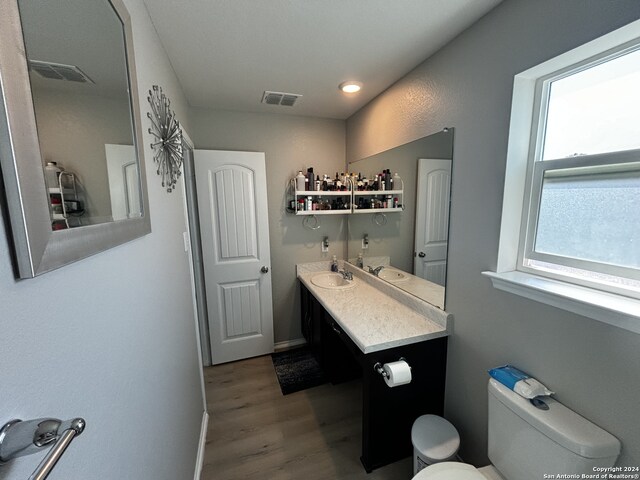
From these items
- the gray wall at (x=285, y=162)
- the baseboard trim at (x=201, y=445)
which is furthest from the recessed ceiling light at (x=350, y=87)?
the baseboard trim at (x=201, y=445)

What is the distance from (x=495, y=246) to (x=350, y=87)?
151 cm

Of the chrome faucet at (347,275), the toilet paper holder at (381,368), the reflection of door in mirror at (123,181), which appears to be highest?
the reflection of door in mirror at (123,181)

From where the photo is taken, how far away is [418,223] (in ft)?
5.88

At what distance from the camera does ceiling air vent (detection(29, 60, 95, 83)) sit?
42 centimetres

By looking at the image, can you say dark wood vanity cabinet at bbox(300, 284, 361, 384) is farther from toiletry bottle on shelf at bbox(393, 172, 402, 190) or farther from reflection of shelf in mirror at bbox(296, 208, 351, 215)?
toiletry bottle on shelf at bbox(393, 172, 402, 190)

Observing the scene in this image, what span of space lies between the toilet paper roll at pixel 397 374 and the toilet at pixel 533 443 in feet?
1.13

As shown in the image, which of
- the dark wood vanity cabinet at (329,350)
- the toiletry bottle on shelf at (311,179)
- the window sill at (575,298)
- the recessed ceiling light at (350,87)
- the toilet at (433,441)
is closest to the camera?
the window sill at (575,298)

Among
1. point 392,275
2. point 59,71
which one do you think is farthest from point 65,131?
point 392,275

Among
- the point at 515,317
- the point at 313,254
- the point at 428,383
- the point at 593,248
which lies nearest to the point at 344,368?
the point at 428,383

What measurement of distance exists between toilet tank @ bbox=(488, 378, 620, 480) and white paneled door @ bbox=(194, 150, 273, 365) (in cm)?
204

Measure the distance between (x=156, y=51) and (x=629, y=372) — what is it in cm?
230

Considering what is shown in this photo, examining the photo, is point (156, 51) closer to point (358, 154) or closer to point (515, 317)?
point (358, 154)

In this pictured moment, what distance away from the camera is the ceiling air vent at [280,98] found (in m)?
2.07

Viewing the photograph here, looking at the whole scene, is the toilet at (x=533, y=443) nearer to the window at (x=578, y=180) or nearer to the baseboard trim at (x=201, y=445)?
the window at (x=578, y=180)
